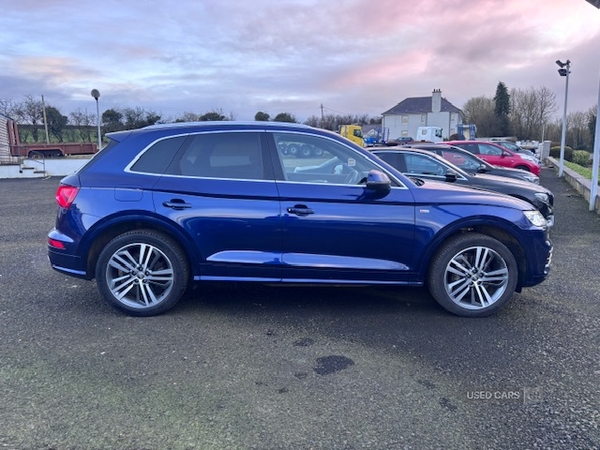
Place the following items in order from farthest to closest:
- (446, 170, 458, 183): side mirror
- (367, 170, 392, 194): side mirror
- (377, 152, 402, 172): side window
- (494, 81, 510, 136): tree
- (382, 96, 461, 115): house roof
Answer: (494, 81, 510, 136): tree, (382, 96, 461, 115): house roof, (377, 152, 402, 172): side window, (446, 170, 458, 183): side mirror, (367, 170, 392, 194): side mirror

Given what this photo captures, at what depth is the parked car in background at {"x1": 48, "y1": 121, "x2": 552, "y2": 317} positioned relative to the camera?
Result: 4.25m

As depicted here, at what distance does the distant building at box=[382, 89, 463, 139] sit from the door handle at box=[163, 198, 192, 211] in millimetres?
67890

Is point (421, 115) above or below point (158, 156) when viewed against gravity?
above

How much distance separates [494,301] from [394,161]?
474 cm

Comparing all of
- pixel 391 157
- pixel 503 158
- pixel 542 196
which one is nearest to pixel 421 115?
pixel 503 158

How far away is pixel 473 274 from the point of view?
4371mm

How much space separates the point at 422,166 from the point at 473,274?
445 centimetres

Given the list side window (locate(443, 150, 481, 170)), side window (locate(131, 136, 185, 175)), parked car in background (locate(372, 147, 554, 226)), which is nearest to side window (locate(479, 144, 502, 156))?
side window (locate(443, 150, 481, 170))

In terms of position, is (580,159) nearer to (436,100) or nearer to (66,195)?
(436,100)

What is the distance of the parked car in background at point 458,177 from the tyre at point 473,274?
309 centimetres

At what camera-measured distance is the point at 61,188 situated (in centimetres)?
443

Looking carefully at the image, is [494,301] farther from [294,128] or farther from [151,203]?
[151,203]

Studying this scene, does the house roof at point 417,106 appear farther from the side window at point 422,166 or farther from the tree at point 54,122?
the side window at point 422,166

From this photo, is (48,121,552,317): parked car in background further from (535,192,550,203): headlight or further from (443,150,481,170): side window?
(443,150,481,170): side window
